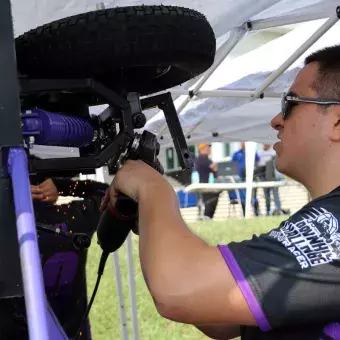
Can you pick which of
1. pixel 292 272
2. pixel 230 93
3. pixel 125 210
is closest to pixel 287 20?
pixel 230 93

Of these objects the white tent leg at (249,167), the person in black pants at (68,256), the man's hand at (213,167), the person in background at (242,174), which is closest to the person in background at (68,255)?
the person in black pants at (68,256)

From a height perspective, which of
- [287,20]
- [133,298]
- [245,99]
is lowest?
[133,298]

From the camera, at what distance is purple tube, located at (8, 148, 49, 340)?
58 centimetres

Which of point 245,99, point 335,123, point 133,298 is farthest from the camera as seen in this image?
point 133,298

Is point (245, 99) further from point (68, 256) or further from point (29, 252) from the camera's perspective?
point (29, 252)

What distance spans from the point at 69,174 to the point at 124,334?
8.62ft

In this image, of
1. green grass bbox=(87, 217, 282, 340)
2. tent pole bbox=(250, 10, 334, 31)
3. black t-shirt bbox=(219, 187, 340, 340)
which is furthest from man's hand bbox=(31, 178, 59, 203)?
green grass bbox=(87, 217, 282, 340)

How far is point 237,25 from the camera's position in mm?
2447

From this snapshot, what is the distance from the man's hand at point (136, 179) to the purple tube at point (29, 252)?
8.8 inches

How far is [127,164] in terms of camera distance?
87cm

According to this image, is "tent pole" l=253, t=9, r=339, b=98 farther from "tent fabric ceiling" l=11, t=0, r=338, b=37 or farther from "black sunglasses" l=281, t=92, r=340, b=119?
"black sunglasses" l=281, t=92, r=340, b=119

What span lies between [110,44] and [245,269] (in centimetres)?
33

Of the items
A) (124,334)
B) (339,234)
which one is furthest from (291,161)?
(124,334)

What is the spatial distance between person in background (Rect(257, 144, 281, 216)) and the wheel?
8873 mm
